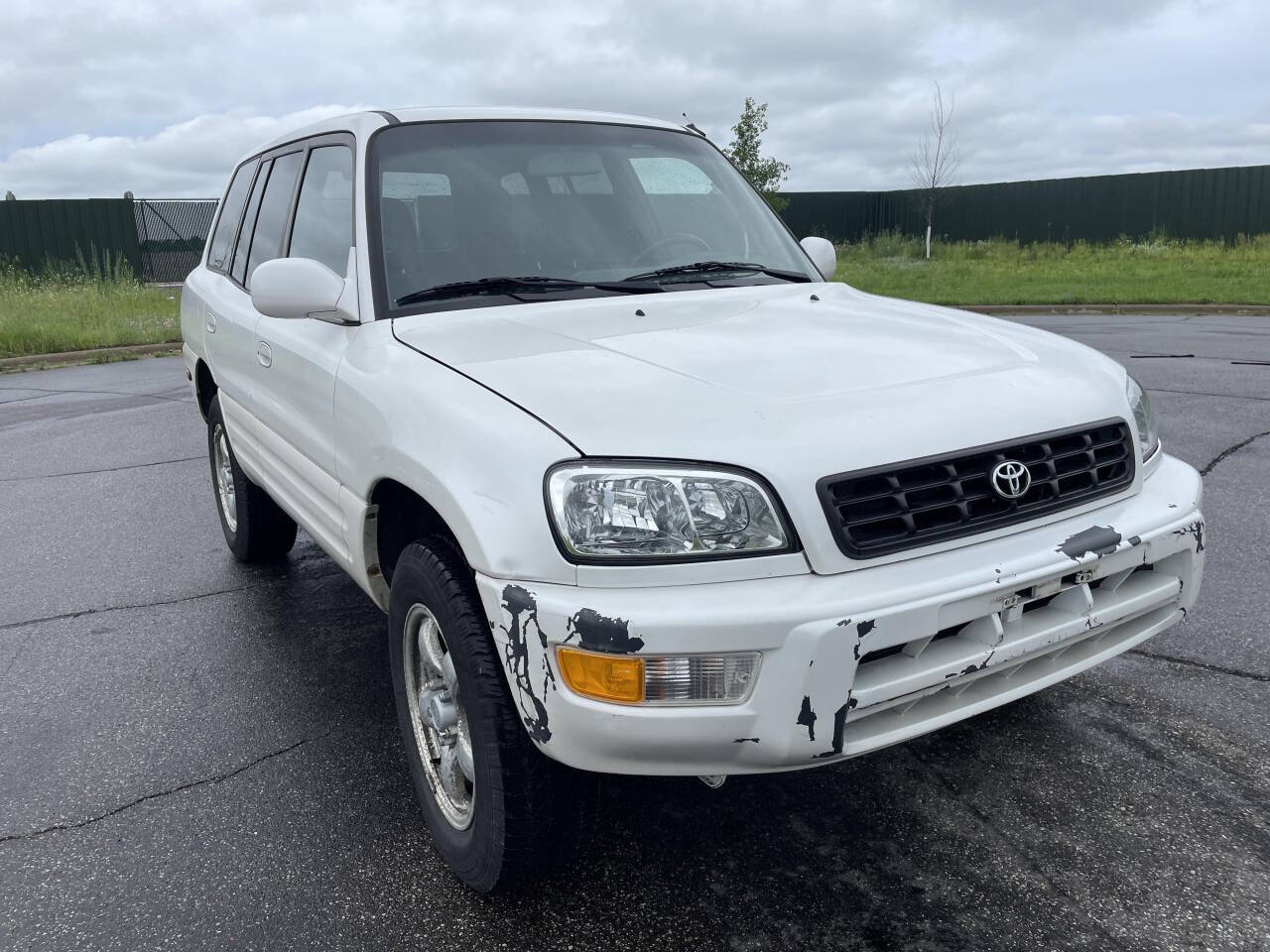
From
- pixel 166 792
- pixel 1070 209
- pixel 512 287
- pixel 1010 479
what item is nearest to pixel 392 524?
pixel 512 287

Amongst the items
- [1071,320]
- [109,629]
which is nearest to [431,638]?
[109,629]

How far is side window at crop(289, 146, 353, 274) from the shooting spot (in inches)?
132

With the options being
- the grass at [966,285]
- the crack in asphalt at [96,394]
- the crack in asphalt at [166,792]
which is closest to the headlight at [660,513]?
the crack in asphalt at [166,792]

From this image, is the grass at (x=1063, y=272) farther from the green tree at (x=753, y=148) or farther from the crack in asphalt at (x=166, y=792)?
the crack in asphalt at (x=166, y=792)

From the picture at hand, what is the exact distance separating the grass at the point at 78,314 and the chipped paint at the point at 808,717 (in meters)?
14.8

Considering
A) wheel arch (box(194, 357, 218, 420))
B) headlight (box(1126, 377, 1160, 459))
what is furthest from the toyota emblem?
wheel arch (box(194, 357, 218, 420))

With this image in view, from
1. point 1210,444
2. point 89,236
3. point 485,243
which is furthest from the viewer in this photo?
point 89,236

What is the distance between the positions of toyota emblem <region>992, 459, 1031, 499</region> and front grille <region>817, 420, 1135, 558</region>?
0.01m

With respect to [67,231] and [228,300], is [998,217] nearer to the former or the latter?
[67,231]

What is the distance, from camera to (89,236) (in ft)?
85.9

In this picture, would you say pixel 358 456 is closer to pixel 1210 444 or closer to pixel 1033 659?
pixel 1033 659

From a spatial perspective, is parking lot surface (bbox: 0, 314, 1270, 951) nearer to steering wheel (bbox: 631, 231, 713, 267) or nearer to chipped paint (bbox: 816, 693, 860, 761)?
chipped paint (bbox: 816, 693, 860, 761)

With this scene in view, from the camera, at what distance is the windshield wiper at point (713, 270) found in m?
3.38

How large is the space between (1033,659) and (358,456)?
1.77m
